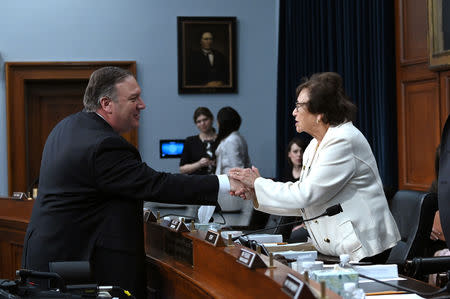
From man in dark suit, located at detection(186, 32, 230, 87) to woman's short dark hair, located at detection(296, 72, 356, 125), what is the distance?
5813 millimetres

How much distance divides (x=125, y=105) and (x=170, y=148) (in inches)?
233

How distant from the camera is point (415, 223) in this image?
157 inches

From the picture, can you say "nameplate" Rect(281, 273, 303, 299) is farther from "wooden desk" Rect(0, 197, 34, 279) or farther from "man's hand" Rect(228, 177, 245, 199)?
"wooden desk" Rect(0, 197, 34, 279)

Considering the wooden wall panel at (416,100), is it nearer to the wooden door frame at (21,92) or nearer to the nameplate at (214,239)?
the nameplate at (214,239)

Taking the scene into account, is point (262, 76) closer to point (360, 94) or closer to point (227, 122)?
point (227, 122)

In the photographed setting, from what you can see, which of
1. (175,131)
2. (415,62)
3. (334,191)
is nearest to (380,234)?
(334,191)

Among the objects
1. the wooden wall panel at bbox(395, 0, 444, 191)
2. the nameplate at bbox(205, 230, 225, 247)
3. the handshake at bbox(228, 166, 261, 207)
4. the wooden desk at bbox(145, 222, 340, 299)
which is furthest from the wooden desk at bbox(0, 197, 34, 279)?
the wooden wall panel at bbox(395, 0, 444, 191)

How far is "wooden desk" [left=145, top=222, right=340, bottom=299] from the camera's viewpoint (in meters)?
2.32

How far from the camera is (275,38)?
9.40 meters

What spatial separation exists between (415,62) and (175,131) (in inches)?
148

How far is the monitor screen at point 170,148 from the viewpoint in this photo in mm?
9148

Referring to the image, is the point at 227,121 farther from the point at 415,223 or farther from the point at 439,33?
the point at 415,223

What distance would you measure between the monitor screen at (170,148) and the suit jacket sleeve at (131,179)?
19.6 feet

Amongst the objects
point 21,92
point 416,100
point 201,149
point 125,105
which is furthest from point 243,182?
point 21,92
